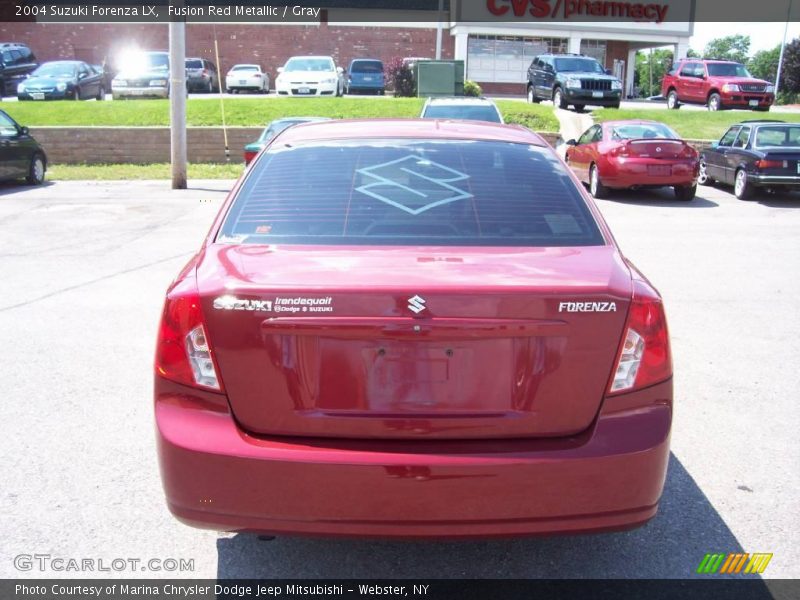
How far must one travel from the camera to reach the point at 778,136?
15.2 metres

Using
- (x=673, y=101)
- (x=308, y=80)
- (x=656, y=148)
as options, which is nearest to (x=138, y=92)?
(x=308, y=80)

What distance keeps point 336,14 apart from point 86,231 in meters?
35.5

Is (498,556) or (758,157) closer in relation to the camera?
(498,556)

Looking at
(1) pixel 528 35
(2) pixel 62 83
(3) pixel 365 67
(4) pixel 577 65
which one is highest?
(1) pixel 528 35

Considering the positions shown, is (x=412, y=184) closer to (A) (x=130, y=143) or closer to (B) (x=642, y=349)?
(B) (x=642, y=349)

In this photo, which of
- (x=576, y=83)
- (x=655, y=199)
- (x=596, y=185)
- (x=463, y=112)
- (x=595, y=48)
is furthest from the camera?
(x=595, y=48)

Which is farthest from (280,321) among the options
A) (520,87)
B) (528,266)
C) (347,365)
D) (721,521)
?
(520,87)

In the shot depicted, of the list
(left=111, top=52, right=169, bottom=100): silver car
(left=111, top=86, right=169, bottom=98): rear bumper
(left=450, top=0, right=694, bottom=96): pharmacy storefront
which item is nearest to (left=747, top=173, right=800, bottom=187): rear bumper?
(left=111, top=52, right=169, bottom=100): silver car

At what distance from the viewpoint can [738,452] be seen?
13.9 ft

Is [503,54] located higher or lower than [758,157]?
higher

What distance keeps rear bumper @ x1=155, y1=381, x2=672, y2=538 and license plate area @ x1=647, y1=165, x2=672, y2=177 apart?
12.8m

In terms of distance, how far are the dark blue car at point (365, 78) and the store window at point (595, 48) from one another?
16.1 meters

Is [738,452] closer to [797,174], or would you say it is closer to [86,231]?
[86,231]

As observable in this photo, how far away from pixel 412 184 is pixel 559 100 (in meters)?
24.2
